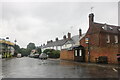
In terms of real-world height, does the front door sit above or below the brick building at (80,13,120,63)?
below

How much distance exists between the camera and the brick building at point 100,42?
2567 cm

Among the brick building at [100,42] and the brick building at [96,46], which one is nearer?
the brick building at [100,42]

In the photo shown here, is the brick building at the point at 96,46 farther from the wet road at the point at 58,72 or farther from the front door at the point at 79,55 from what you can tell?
the wet road at the point at 58,72

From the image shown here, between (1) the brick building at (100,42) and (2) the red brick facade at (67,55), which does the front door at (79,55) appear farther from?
(2) the red brick facade at (67,55)

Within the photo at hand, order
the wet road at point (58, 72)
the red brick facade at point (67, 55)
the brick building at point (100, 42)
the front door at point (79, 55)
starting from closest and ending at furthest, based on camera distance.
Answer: the wet road at point (58, 72) < the brick building at point (100, 42) < the front door at point (79, 55) < the red brick facade at point (67, 55)

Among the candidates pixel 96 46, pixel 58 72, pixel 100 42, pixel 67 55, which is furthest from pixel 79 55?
pixel 58 72

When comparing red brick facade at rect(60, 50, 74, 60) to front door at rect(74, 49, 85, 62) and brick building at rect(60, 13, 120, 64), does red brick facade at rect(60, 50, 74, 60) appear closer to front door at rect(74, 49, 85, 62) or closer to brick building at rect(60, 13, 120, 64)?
brick building at rect(60, 13, 120, 64)

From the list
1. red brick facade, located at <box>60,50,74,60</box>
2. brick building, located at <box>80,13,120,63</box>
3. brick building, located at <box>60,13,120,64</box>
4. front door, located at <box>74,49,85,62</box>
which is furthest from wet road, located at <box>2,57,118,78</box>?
red brick facade, located at <box>60,50,74,60</box>

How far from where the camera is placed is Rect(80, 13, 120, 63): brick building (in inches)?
1010

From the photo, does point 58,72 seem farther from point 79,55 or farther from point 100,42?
point 100,42

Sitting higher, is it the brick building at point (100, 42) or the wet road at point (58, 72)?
the brick building at point (100, 42)

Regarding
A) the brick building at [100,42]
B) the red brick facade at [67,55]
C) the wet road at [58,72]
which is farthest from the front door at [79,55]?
the wet road at [58,72]

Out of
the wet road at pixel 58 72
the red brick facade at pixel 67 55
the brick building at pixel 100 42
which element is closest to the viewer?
the wet road at pixel 58 72

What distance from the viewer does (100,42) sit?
35844mm
